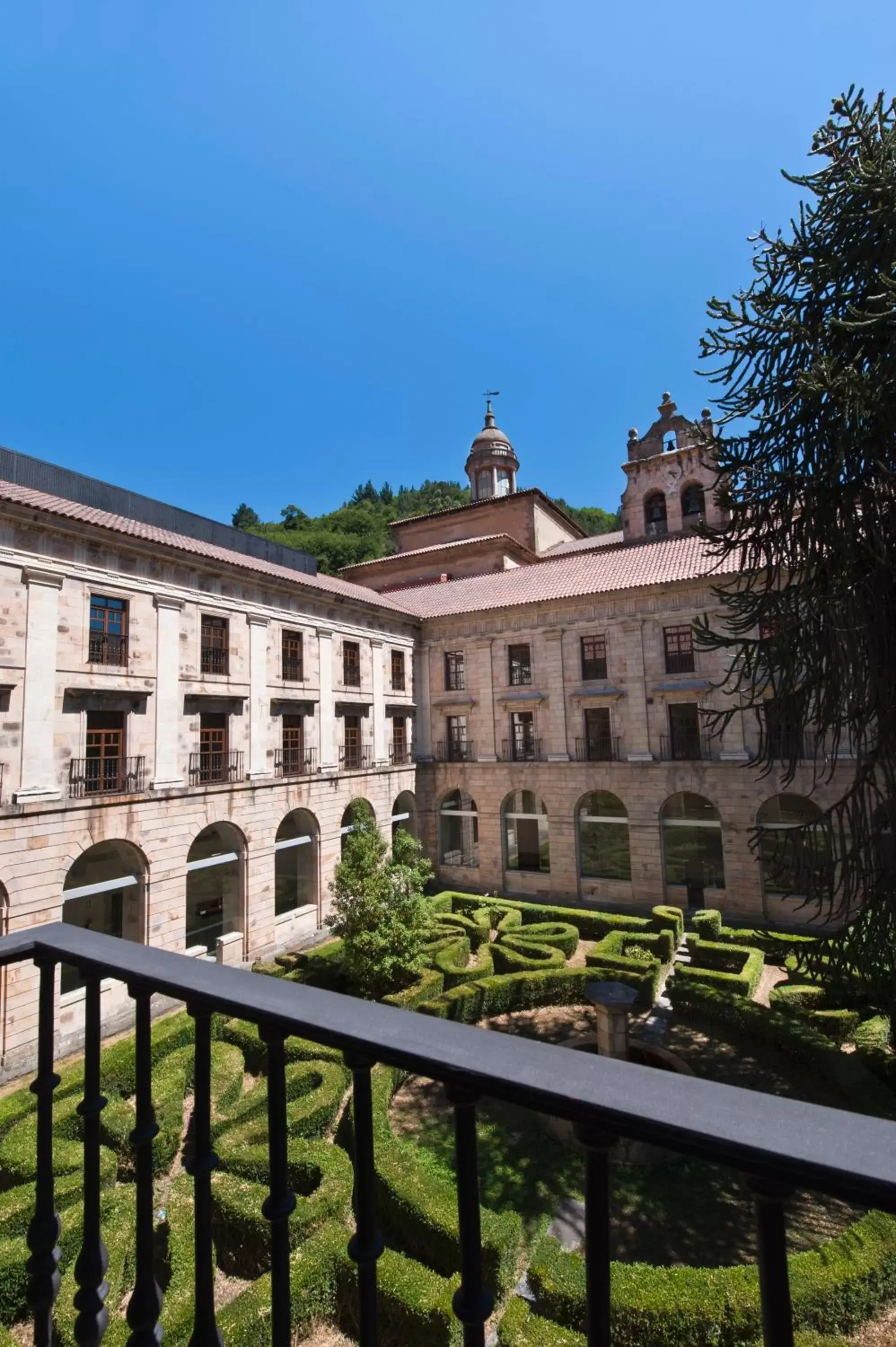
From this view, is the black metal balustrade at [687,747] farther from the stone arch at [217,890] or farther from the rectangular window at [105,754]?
the rectangular window at [105,754]

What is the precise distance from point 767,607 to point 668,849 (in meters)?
25.8

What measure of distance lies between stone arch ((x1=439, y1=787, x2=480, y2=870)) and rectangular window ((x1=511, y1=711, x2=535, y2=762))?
9.57 ft

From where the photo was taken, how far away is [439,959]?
17.7 m

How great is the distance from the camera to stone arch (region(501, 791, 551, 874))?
27.9 m

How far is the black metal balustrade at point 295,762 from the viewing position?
74.0ft

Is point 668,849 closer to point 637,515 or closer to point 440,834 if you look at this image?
point 440,834

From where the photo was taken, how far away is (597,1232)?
1.41 metres

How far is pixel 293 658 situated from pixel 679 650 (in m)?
14.6

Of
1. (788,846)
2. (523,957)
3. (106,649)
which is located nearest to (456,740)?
(523,957)

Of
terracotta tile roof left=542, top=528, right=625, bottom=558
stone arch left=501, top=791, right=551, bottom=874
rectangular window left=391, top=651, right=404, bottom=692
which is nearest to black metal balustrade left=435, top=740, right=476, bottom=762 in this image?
stone arch left=501, top=791, right=551, bottom=874

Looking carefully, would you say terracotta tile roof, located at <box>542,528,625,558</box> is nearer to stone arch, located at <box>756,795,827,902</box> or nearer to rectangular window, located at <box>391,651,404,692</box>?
rectangular window, located at <box>391,651,404,692</box>

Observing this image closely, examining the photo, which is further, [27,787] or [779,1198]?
[27,787]

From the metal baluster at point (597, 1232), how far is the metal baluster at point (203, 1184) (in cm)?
99

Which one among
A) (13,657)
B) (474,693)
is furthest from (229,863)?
(474,693)
